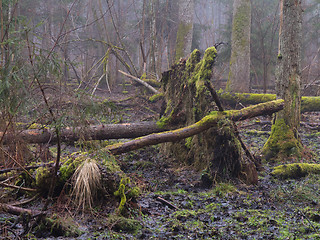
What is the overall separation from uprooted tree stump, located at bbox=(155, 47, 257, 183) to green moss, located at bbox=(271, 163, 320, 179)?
2.01ft

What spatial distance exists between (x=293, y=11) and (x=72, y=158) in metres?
5.99

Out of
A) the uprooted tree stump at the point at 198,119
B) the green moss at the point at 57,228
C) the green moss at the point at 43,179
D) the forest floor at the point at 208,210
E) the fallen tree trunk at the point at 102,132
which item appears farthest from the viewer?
the fallen tree trunk at the point at 102,132

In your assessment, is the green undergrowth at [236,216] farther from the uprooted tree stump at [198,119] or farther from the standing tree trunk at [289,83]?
the standing tree trunk at [289,83]

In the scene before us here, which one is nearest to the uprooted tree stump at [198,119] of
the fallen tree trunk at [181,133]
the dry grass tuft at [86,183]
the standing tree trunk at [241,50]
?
the fallen tree trunk at [181,133]

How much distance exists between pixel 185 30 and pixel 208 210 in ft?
48.7

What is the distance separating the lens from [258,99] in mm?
11102

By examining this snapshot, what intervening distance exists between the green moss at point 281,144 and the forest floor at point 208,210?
1.67ft

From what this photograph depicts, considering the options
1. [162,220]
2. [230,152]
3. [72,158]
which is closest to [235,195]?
[230,152]

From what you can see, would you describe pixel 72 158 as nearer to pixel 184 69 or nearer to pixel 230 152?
pixel 230 152

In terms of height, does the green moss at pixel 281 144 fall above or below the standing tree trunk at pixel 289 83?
below

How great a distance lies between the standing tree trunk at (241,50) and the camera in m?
14.6

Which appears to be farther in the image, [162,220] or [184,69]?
[184,69]

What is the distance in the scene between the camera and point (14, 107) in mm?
2689

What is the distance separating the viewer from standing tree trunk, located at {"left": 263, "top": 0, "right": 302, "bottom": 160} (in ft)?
22.2
